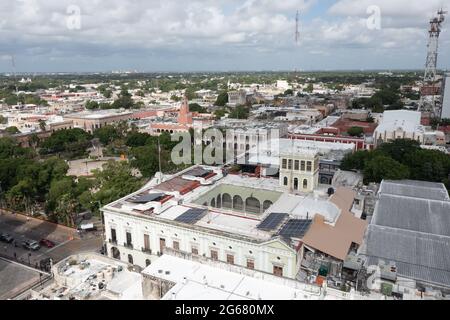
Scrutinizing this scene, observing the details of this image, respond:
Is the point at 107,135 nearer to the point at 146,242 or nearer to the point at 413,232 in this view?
→ the point at 146,242

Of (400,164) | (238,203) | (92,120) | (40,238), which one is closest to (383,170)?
(400,164)

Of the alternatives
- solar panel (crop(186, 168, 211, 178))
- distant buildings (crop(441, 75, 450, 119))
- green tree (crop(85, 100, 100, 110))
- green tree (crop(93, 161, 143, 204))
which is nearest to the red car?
green tree (crop(93, 161, 143, 204))

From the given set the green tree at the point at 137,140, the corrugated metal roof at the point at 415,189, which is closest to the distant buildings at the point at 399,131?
the corrugated metal roof at the point at 415,189

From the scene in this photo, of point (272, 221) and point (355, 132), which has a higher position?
point (272, 221)

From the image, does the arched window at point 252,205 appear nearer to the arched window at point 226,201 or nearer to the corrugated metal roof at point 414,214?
the arched window at point 226,201
